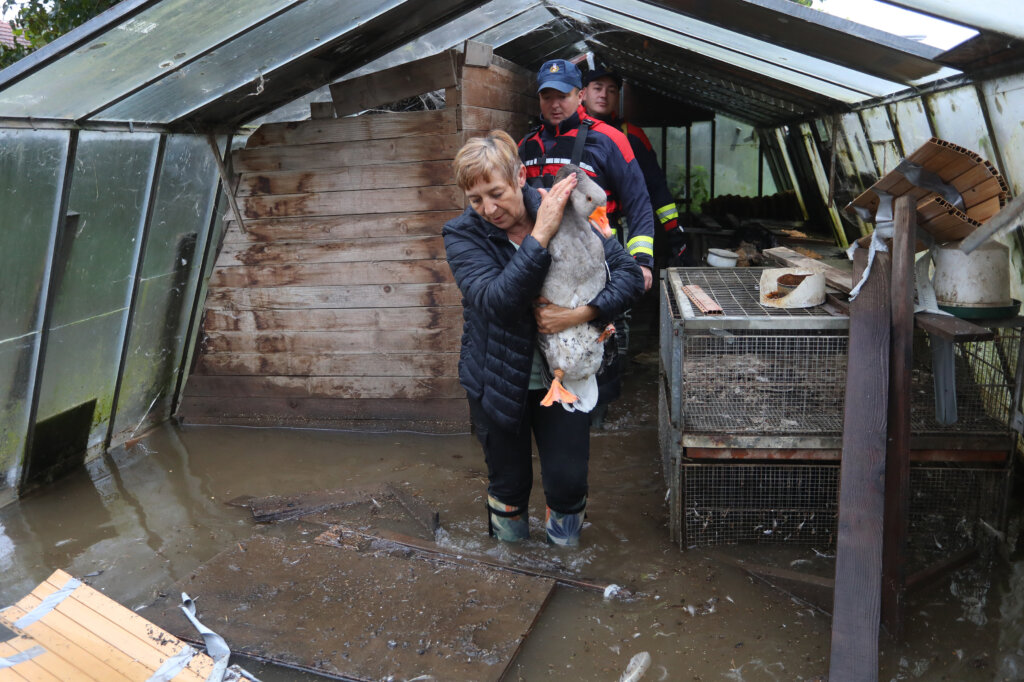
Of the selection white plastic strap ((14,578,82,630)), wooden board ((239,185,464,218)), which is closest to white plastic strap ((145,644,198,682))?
white plastic strap ((14,578,82,630))

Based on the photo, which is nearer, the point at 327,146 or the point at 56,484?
the point at 56,484

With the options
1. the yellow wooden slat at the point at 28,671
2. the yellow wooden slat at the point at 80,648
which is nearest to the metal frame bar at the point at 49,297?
the yellow wooden slat at the point at 80,648

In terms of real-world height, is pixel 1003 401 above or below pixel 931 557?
above

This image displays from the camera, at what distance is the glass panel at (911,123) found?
402 cm

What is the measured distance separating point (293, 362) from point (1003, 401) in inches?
173

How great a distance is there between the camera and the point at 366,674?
2775 millimetres

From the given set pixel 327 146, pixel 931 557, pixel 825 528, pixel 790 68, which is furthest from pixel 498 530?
pixel 790 68

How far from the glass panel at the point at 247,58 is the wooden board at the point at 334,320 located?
154 cm

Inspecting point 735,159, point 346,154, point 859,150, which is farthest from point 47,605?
point 735,159

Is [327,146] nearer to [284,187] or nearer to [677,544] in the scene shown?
[284,187]

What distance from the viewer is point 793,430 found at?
11.3 feet

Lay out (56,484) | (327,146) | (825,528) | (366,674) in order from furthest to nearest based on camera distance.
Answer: (327,146), (56,484), (825,528), (366,674)

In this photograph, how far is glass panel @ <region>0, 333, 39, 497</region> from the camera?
4.20 metres

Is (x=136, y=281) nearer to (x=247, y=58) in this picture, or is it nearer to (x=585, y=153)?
(x=247, y=58)
